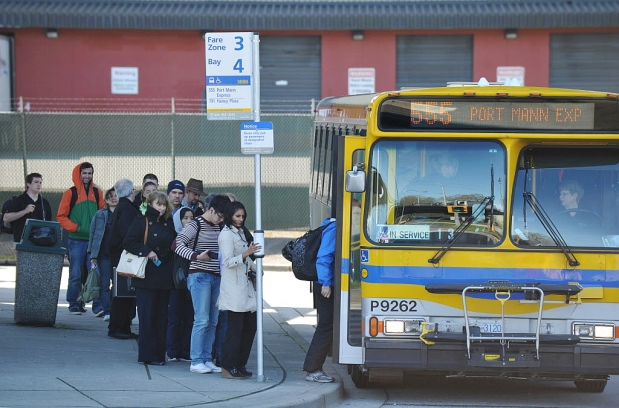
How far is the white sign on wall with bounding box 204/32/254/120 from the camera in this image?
9.68 meters

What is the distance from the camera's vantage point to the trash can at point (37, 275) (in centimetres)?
1234

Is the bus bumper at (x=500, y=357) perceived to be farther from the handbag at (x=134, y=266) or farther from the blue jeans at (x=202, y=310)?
the handbag at (x=134, y=266)

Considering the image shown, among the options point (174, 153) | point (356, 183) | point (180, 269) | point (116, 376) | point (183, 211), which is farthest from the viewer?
point (174, 153)

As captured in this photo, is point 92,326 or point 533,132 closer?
point 533,132

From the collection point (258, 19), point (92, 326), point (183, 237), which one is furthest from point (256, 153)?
point (258, 19)

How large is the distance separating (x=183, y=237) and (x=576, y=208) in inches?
137

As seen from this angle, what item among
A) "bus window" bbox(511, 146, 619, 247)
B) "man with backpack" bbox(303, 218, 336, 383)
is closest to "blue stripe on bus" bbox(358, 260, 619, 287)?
"bus window" bbox(511, 146, 619, 247)

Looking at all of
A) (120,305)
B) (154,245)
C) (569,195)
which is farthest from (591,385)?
(120,305)

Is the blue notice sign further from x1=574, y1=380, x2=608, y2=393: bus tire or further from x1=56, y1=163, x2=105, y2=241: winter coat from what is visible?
x1=56, y1=163, x2=105, y2=241: winter coat

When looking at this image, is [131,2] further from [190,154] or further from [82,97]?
[190,154]

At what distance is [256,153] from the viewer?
32.2 feet

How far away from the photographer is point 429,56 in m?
28.6

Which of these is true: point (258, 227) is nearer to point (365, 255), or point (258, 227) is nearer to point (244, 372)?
point (365, 255)

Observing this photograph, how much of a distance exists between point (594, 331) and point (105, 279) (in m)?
6.38
